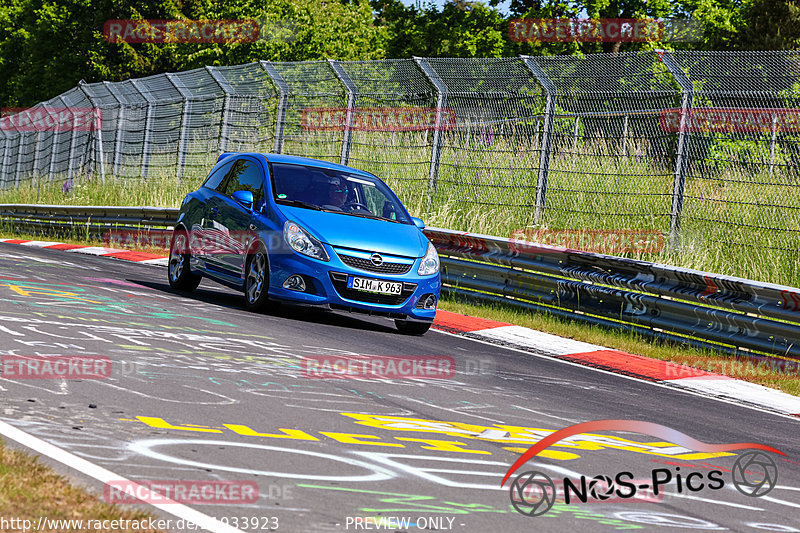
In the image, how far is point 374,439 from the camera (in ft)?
19.3

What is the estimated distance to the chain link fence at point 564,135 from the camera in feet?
39.7

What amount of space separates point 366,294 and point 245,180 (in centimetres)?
232

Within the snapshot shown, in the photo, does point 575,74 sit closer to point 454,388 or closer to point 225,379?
point 454,388

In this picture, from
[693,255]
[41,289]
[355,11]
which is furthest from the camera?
[355,11]

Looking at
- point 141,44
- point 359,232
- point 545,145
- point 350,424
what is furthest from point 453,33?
point 350,424

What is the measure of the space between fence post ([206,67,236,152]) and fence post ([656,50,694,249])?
35.5ft

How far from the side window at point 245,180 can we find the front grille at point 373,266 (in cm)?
145

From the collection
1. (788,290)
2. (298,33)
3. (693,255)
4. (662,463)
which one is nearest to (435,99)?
(693,255)

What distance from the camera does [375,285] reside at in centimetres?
1039

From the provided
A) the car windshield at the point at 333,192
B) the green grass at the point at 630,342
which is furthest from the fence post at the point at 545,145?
A: the car windshield at the point at 333,192

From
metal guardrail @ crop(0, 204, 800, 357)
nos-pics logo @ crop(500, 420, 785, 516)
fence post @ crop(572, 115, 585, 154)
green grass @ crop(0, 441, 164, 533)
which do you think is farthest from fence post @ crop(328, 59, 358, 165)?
green grass @ crop(0, 441, 164, 533)

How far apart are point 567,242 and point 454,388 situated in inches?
267

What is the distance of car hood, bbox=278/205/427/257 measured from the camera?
411 inches

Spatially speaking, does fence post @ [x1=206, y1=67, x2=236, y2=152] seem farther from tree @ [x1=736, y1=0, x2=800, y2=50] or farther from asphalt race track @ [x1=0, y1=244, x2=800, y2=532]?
tree @ [x1=736, y1=0, x2=800, y2=50]
